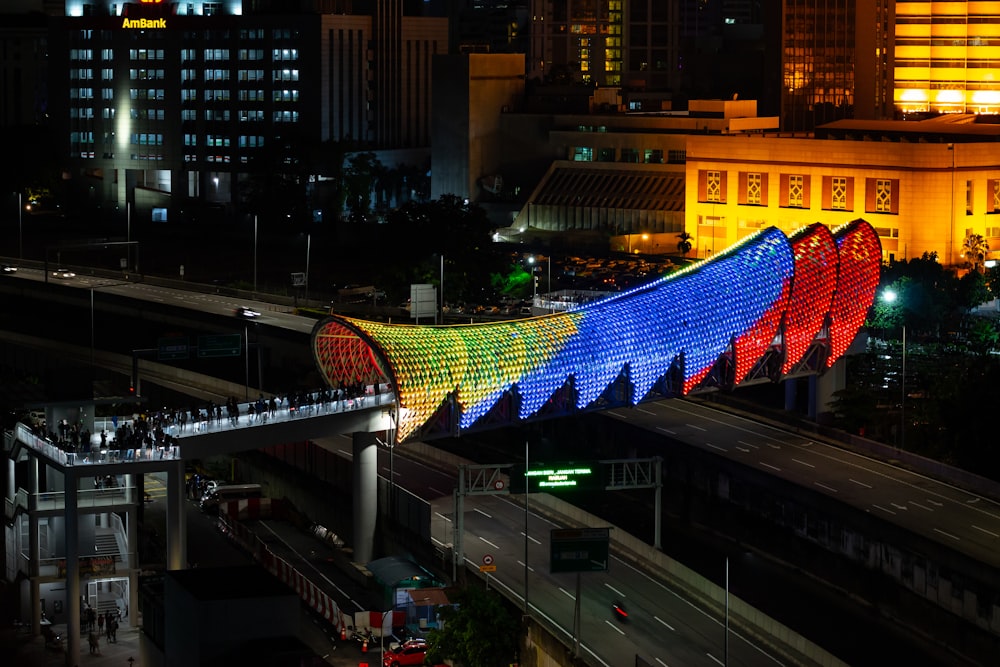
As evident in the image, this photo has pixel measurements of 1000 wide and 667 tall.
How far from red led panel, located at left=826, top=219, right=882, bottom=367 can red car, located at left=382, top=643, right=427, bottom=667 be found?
50.3 metres

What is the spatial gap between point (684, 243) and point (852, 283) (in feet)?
220

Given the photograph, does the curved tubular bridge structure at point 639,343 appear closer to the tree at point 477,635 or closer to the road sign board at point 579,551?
the road sign board at point 579,551

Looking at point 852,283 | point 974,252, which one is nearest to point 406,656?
point 852,283

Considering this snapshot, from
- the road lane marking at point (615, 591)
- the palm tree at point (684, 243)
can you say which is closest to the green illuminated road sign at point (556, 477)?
the road lane marking at point (615, 591)

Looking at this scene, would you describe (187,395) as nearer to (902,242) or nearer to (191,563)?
(191,563)

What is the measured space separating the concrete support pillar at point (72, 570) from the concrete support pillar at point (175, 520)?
3798 mm

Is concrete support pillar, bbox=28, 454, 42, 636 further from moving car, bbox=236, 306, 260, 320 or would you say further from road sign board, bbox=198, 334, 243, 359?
moving car, bbox=236, 306, 260, 320

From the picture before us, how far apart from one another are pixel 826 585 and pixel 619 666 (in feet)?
81.7

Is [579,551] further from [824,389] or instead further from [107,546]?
[824,389]

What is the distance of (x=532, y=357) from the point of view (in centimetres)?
10738

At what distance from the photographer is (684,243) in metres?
193

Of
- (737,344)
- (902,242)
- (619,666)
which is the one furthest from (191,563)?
(902,242)

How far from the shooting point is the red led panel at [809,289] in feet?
398

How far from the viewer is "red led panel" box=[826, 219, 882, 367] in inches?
4916
